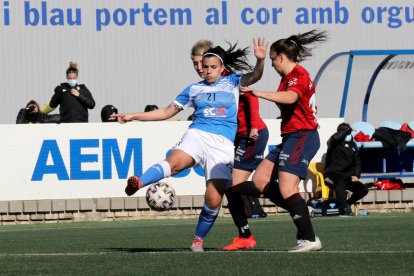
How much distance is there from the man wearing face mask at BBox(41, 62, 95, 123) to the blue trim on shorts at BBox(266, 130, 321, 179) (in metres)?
10.1

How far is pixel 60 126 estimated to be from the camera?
68.0 ft

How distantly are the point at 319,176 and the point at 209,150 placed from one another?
951 centimetres

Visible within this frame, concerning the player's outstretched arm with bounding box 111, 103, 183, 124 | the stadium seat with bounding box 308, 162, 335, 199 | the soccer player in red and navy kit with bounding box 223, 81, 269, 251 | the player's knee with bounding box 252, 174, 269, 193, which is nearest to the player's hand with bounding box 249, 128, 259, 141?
the soccer player in red and navy kit with bounding box 223, 81, 269, 251

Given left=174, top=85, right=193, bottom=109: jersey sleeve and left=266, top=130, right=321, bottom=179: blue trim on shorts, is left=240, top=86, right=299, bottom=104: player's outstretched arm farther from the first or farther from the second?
left=174, top=85, right=193, bottom=109: jersey sleeve

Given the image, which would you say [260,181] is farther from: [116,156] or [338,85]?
[338,85]

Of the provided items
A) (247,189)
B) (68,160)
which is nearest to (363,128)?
(68,160)

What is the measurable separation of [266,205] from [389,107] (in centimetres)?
641

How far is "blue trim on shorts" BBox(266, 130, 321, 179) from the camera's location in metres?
11.7

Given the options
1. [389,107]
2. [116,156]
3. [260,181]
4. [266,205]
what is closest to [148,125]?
[116,156]

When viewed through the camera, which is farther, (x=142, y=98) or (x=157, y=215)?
(x=142, y=98)

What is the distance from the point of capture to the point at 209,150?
12.0 metres

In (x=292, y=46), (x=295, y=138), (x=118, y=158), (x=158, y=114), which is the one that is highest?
(x=292, y=46)

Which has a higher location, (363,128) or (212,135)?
(212,135)

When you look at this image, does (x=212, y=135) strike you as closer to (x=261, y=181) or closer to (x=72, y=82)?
(x=261, y=181)
